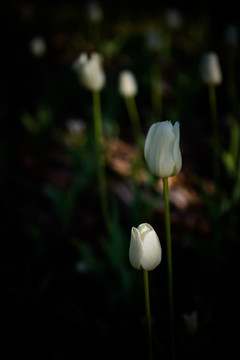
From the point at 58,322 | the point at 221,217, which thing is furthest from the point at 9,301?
the point at 221,217

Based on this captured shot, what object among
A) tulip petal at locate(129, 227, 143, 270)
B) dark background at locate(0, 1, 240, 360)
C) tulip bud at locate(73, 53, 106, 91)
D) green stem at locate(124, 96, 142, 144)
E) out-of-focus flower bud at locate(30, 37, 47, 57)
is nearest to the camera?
tulip petal at locate(129, 227, 143, 270)

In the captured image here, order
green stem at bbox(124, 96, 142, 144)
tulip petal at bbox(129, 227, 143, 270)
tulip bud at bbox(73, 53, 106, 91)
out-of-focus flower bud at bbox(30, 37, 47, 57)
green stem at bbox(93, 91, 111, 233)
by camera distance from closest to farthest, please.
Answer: tulip petal at bbox(129, 227, 143, 270)
tulip bud at bbox(73, 53, 106, 91)
green stem at bbox(93, 91, 111, 233)
out-of-focus flower bud at bbox(30, 37, 47, 57)
green stem at bbox(124, 96, 142, 144)

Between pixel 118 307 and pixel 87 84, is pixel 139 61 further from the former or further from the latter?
pixel 118 307

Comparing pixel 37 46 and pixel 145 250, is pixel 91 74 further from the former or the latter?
pixel 37 46

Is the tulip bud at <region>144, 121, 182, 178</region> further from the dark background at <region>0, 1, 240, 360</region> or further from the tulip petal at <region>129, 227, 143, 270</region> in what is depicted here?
the dark background at <region>0, 1, 240, 360</region>

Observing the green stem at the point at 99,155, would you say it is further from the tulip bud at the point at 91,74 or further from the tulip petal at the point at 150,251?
the tulip petal at the point at 150,251

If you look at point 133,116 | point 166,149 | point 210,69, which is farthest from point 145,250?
point 133,116

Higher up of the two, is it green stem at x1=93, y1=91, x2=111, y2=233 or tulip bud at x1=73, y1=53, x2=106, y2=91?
tulip bud at x1=73, y1=53, x2=106, y2=91

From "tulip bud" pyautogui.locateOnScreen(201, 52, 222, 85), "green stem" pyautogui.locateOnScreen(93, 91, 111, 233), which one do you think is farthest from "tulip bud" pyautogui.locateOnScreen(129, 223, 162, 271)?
"tulip bud" pyautogui.locateOnScreen(201, 52, 222, 85)
